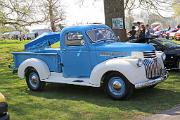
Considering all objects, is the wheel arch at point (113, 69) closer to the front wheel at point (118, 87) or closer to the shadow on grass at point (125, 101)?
the front wheel at point (118, 87)

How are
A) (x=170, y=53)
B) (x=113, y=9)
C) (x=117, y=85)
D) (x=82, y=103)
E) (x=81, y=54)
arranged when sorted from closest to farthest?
(x=82, y=103) → (x=117, y=85) → (x=81, y=54) → (x=170, y=53) → (x=113, y=9)

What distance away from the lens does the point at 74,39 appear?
1147 cm

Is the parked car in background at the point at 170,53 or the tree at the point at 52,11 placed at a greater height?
the tree at the point at 52,11

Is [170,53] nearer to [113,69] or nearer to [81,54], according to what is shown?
[81,54]

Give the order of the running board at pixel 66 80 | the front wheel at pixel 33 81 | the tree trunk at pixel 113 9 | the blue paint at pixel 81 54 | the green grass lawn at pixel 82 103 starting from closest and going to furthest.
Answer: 1. the green grass lawn at pixel 82 103
2. the blue paint at pixel 81 54
3. the running board at pixel 66 80
4. the front wheel at pixel 33 81
5. the tree trunk at pixel 113 9

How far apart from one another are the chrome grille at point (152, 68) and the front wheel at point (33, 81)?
3404 millimetres

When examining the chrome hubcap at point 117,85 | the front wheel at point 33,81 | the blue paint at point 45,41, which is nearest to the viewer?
the chrome hubcap at point 117,85

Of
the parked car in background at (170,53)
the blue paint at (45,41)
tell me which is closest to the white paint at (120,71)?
the blue paint at (45,41)

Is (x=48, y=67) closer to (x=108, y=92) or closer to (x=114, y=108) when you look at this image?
(x=108, y=92)

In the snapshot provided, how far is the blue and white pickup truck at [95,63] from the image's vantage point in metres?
10.1

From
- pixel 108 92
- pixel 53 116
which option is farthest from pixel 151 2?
pixel 53 116

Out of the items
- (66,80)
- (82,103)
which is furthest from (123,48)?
(66,80)

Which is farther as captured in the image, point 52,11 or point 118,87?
point 52,11

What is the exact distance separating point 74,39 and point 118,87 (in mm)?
2051
